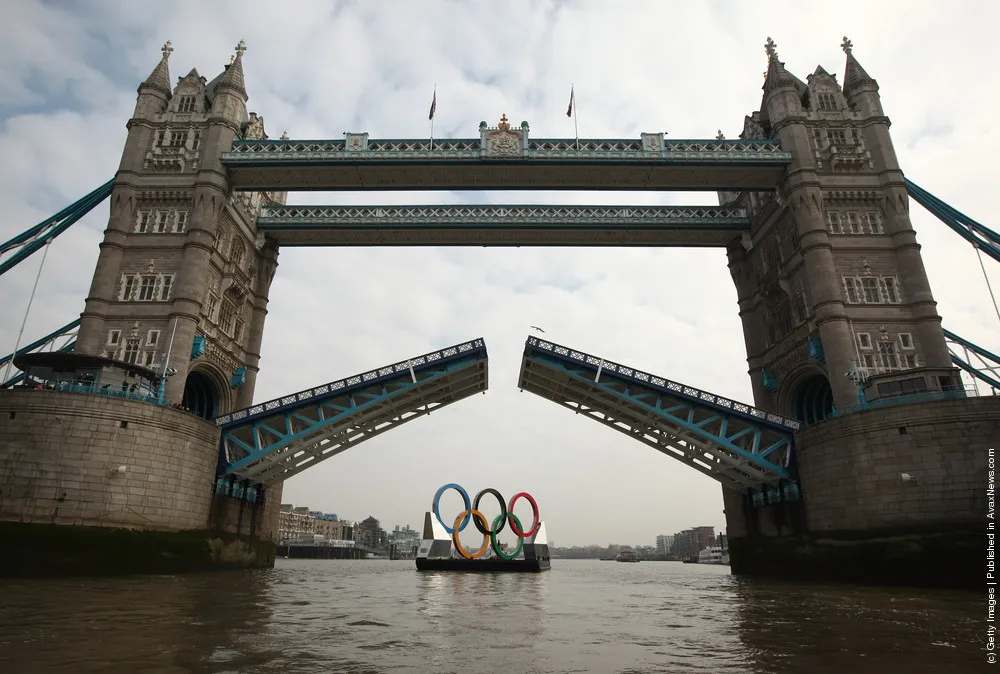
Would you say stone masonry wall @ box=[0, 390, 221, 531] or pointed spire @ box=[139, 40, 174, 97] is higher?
pointed spire @ box=[139, 40, 174, 97]

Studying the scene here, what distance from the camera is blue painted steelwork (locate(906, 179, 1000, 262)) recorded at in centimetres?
3325

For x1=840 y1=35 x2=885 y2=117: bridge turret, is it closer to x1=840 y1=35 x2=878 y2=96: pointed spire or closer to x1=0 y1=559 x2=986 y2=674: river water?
x1=840 y1=35 x2=878 y2=96: pointed spire

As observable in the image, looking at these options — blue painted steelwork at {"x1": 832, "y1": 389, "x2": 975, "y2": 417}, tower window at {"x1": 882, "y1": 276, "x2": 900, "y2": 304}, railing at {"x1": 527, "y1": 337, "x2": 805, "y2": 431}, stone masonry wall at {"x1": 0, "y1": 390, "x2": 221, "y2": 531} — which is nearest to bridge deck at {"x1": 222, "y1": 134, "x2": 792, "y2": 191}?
tower window at {"x1": 882, "y1": 276, "x2": 900, "y2": 304}

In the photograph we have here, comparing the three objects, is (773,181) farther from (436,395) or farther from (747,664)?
(747,664)

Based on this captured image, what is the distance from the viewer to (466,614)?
46.9 ft

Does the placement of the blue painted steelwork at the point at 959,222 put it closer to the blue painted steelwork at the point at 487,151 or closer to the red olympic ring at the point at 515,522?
the blue painted steelwork at the point at 487,151

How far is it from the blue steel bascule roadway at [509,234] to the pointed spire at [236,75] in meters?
4.71

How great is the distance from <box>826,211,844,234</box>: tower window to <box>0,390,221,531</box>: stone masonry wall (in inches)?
1472

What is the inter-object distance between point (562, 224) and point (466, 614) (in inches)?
1234

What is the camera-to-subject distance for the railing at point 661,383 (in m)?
31.0

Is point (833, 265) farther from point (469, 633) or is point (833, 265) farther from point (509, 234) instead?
point (469, 633)

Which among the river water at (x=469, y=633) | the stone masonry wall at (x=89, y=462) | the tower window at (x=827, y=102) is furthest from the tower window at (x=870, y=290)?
the stone masonry wall at (x=89, y=462)

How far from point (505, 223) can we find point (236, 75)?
824 inches

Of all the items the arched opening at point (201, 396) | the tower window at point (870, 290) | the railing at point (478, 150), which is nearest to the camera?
the tower window at point (870, 290)
